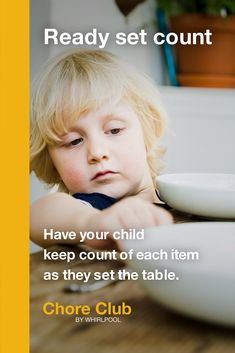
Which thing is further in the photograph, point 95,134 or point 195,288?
point 95,134

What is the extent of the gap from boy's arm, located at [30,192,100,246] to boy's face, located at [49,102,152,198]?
58mm

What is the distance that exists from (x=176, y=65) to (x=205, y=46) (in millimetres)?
59

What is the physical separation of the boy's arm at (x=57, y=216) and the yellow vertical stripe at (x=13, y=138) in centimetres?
1

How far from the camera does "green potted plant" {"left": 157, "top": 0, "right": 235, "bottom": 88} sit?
635mm

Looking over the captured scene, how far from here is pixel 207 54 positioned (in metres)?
0.66

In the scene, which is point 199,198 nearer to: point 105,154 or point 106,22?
point 105,154

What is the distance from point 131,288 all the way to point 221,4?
407 mm

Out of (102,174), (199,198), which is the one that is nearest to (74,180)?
(102,174)

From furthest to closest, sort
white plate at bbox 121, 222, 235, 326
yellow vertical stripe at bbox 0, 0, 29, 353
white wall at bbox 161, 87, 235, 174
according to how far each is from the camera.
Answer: white wall at bbox 161, 87, 235, 174 → yellow vertical stripe at bbox 0, 0, 29, 353 → white plate at bbox 121, 222, 235, 326

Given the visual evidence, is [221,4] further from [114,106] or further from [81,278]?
[81,278]

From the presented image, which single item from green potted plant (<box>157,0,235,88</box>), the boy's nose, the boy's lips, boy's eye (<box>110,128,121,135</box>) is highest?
green potted plant (<box>157,0,235,88</box>)

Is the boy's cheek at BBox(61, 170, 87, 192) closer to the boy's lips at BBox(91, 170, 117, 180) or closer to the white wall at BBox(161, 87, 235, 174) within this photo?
the boy's lips at BBox(91, 170, 117, 180)

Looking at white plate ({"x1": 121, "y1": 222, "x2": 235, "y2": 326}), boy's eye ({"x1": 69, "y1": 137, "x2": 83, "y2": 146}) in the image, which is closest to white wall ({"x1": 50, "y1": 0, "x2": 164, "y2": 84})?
boy's eye ({"x1": 69, "y1": 137, "x2": 83, "y2": 146})

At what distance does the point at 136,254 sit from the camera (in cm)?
40
